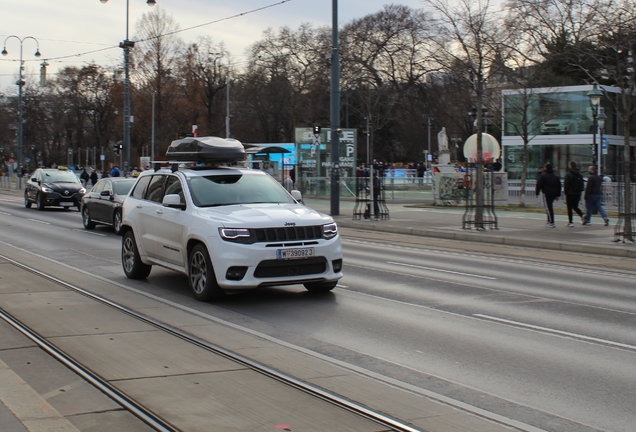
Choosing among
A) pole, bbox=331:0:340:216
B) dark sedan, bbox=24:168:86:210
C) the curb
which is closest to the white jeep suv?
the curb

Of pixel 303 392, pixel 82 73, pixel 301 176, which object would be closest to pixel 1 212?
pixel 301 176

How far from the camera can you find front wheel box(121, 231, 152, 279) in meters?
12.1

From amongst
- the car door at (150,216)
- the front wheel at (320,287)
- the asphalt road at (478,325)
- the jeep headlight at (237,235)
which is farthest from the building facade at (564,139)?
the jeep headlight at (237,235)

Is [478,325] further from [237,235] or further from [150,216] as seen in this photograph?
[150,216]

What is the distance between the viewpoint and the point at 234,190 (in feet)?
35.9

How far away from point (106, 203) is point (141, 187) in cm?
1015

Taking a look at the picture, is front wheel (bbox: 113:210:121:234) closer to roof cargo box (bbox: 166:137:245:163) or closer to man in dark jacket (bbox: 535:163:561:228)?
roof cargo box (bbox: 166:137:245:163)

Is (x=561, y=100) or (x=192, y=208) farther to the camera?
(x=561, y=100)

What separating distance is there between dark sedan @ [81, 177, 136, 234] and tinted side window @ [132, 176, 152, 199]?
910cm

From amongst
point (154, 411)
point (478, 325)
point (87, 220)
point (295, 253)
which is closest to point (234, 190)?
point (295, 253)

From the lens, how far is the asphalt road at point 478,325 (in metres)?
6.00

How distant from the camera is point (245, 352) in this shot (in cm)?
724

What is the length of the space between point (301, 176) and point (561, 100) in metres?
17.2

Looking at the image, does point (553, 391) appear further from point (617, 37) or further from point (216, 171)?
point (617, 37)
